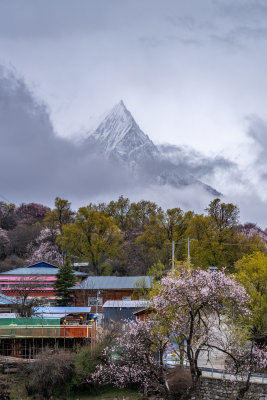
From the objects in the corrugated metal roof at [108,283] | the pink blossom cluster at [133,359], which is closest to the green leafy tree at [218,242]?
the corrugated metal roof at [108,283]

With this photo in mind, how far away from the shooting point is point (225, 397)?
1004 inches

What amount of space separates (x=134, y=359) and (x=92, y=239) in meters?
32.7

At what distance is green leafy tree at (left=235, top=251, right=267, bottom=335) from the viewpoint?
3194 centimetres

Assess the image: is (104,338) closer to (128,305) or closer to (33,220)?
(128,305)

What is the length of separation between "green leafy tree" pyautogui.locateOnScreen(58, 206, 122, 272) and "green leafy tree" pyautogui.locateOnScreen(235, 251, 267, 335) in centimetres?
2308

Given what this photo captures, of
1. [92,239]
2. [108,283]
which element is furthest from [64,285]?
[92,239]

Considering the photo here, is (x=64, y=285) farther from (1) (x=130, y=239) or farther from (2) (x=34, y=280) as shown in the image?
(1) (x=130, y=239)

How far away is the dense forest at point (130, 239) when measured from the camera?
52.4 m

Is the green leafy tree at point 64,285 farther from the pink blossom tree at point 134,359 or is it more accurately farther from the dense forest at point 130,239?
the pink blossom tree at point 134,359

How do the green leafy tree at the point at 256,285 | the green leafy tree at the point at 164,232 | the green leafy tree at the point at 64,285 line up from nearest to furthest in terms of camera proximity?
1. the green leafy tree at the point at 256,285
2. the green leafy tree at the point at 64,285
3. the green leafy tree at the point at 164,232

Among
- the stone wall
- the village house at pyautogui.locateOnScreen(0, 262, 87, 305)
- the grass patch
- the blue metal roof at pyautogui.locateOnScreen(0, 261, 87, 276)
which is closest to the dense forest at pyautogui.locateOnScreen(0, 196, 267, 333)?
the blue metal roof at pyautogui.locateOnScreen(0, 261, 87, 276)

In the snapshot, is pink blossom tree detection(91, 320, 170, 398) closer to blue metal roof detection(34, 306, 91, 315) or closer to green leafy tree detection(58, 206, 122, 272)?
blue metal roof detection(34, 306, 91, 315)

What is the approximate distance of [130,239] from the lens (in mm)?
71562

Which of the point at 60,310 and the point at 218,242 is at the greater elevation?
the point at 218,242
